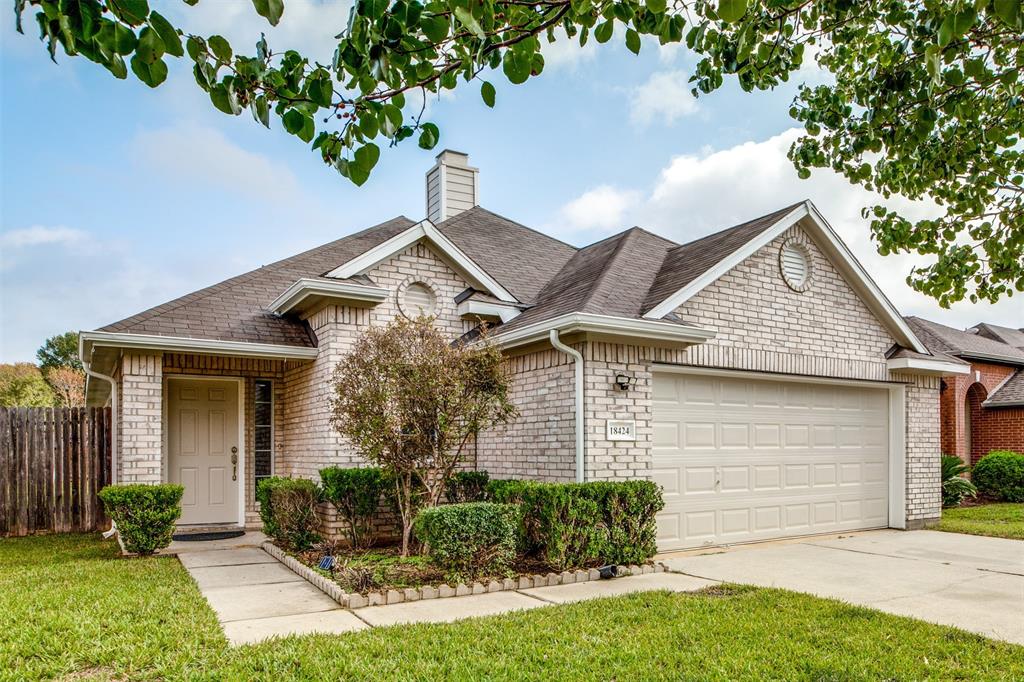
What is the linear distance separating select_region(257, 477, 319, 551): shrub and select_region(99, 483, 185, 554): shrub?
121 cm

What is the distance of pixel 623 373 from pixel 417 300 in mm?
3561

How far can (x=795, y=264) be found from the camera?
34.0ft

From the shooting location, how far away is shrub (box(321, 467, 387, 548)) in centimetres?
855

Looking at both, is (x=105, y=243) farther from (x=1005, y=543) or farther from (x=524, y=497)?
(x=1005, y=543)

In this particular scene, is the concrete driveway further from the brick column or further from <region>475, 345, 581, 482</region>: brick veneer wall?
the brick column

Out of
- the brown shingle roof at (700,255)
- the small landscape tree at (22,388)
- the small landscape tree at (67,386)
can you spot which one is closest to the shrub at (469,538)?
the brown shingle roof at (700,255)

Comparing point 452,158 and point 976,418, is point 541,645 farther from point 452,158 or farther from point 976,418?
point 976,418

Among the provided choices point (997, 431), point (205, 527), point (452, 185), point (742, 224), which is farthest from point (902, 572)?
point (997, 431)

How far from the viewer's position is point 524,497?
7828 mm

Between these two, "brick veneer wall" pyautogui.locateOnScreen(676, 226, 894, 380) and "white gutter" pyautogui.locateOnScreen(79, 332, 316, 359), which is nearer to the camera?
"white gutter" pyautogui.locateOnScreen(79, 332, 316, 359)

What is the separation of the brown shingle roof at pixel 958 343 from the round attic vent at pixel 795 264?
27.9 feet

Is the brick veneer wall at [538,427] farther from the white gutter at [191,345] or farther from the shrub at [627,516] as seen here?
the white gutter at [191,345]

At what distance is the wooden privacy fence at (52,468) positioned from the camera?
36.9 ft

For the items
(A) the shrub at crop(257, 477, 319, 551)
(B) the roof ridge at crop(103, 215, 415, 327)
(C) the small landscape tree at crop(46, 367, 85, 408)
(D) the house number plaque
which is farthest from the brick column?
(C) the small landscape tree at crop(46, 367, 85, 408)
